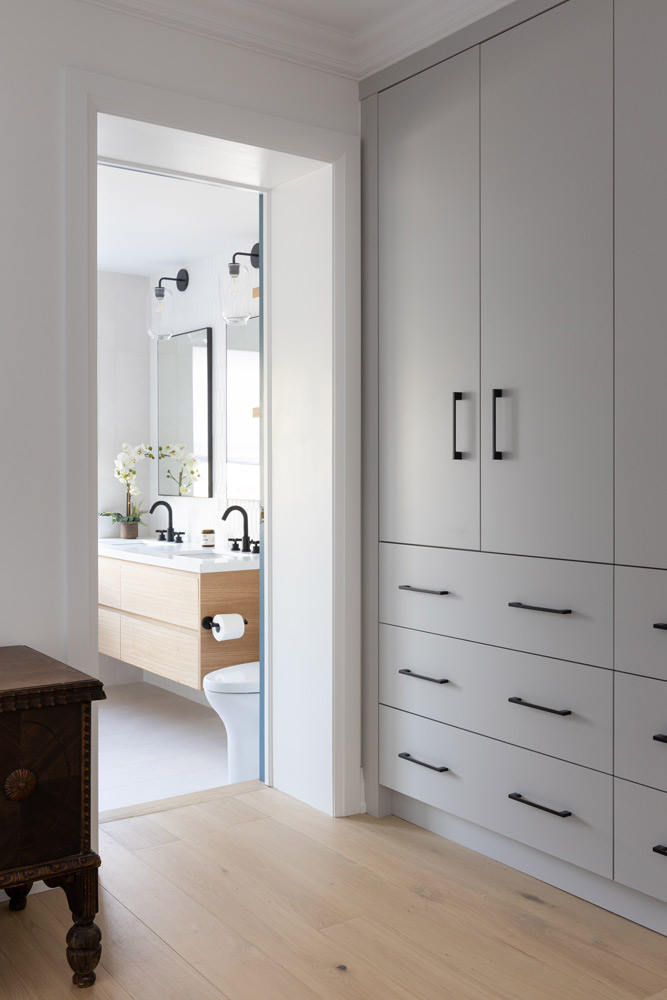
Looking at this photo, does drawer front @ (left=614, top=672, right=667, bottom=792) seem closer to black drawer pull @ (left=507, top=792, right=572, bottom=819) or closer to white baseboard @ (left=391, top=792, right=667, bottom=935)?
black drawer pull @ (left=507, top=792, right=572, bottom=819)

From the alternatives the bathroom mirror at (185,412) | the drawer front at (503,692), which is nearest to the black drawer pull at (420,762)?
the drawer front at (503,692)

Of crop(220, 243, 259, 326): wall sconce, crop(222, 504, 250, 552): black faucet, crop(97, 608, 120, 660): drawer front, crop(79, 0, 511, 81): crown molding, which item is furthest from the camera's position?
crop(97, 608, 120, 660): drawer front

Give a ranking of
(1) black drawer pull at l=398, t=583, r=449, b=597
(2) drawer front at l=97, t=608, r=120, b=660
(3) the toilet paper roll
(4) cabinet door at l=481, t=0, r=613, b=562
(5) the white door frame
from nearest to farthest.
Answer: (4) cabinet door at l=481, t=0, r=613, b=562 → (5) the white door frame → (1) black drawer pull at l=398, t=583, r=449, b=597 → (3) the toilet paper roll → (2) drawer front at l=97, t=608, r=120, b=660

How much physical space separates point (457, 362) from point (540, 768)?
111 cm

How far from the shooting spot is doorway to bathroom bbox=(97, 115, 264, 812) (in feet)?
11.7

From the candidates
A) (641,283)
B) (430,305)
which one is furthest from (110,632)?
(641,283)

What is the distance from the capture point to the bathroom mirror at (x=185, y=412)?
197 inches

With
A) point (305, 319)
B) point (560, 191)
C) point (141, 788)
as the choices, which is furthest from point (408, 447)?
point (141, 788)

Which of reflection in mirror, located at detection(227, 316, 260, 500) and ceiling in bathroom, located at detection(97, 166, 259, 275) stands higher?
ceiling in bathroom, located at detection(97, 166, 259, 275)

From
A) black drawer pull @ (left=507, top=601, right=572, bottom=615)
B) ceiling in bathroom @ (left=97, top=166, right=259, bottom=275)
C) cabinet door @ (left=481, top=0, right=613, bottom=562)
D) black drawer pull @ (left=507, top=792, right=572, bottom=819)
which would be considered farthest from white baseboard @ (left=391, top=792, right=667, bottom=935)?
ceiling in bathroom @ (left=97, top=166, right=259, bottom=275)

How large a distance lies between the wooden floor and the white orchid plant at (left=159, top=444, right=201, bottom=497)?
255cm

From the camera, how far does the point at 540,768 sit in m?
2.36

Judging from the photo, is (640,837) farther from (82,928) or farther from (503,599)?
(82,928)

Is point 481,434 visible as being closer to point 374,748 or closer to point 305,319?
point 305,319
